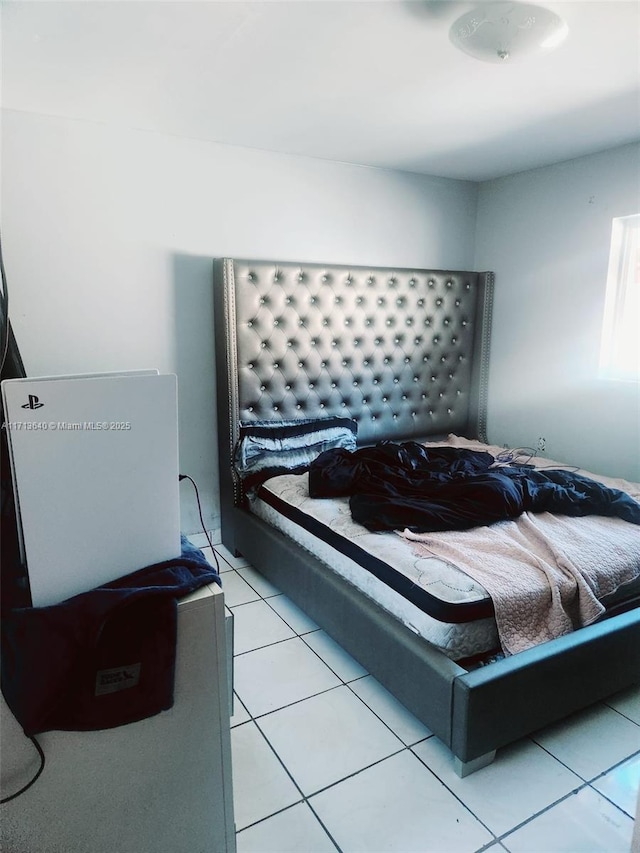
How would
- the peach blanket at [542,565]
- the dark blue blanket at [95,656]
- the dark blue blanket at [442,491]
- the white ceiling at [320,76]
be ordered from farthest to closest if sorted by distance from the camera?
1. the dark blue blanket at [442,491]
2. the peach blanket at [542,565]
3. the white ceiling at [320,76]
4. the dark blue blanket at [95,656]

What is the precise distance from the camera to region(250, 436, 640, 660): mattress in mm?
1651

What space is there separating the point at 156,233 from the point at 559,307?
2368 millimetres

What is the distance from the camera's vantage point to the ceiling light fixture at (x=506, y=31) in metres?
1.51

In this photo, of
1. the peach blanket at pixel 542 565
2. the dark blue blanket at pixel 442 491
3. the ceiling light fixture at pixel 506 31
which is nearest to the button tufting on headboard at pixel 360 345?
the dark blue blanket at pixel 442 491

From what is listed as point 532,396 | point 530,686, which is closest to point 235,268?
point 532,396

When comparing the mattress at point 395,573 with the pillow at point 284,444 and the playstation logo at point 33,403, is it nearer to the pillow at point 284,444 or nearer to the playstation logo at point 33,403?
the pillow at point 284,444

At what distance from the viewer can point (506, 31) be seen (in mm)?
1581

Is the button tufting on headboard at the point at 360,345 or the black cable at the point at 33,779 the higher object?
the button tufting on headboard at the point at 360,345

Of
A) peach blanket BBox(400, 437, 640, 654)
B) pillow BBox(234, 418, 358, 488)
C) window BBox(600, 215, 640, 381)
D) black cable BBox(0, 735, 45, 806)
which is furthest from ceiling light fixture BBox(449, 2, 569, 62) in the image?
black cable BBox(0, 735, 45, 806)

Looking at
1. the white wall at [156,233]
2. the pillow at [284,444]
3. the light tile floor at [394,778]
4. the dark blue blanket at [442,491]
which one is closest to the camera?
the light tile floor at [394,778]

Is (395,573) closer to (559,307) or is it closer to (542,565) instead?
(542,565)

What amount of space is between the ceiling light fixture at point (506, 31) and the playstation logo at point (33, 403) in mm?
1573

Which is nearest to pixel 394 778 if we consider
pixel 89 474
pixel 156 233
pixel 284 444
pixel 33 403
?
pixel 89 474

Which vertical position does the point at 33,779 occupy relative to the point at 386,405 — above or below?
below
